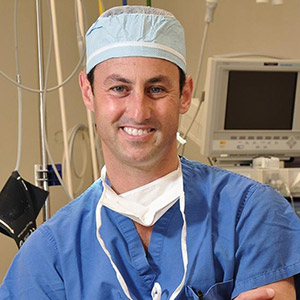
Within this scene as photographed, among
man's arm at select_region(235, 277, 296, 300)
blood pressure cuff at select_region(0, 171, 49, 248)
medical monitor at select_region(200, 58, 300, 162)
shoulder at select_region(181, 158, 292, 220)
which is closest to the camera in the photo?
man's arm at select_region(235, 277, 296, 300)

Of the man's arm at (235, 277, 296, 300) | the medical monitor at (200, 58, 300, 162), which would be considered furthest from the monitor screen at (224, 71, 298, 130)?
the man's arm at (235, 277, 296, 300)

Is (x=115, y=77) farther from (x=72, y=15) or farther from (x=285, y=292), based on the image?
(x=72, y=15)

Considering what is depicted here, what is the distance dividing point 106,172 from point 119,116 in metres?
0.20

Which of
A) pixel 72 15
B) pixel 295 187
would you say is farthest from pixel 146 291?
pixel 72 15

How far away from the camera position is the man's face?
1.13m

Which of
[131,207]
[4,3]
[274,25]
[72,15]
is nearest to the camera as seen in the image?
[131,207]

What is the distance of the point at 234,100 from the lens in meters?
2.05

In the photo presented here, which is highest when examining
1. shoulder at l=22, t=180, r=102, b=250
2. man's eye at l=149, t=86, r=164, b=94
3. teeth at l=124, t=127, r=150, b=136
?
man's eye at l=149, t=86, r=164, b=94

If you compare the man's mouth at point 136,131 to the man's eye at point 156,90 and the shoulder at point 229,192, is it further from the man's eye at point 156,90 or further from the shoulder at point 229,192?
the shoulder at point 229,192

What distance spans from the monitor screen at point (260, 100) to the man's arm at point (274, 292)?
1032mm

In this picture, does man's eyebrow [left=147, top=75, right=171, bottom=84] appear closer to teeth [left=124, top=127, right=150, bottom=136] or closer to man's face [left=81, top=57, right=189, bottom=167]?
man's face [left=81, top=57, right=189, bottom=167]

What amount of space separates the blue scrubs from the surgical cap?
36 centimetres

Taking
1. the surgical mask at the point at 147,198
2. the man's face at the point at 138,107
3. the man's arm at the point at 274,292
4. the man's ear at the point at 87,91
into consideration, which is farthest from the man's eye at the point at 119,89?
the man's arm at the point at 274,292

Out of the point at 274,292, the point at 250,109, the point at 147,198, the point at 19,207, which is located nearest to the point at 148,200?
the point at 147,198
